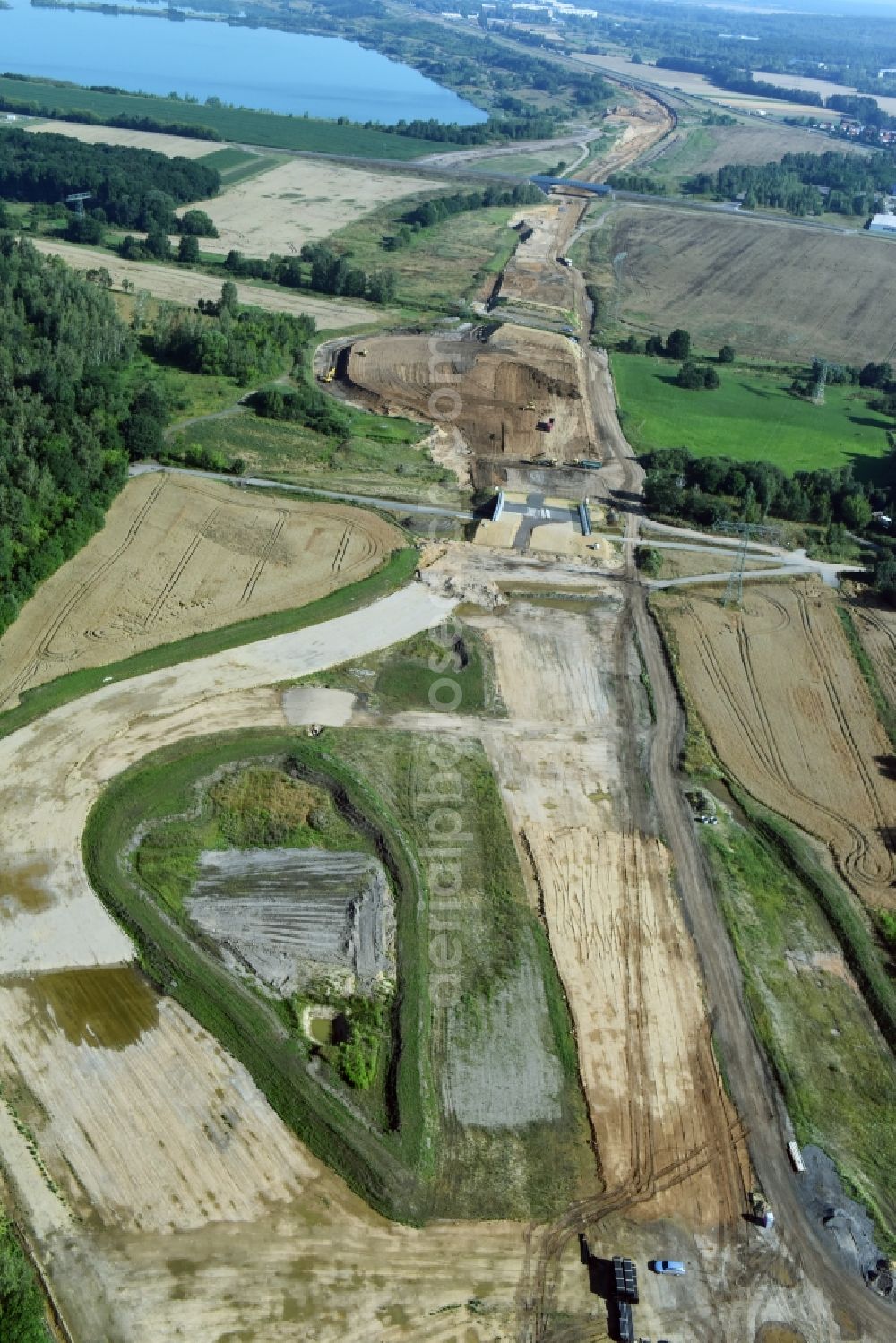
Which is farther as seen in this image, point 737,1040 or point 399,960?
point 399,960

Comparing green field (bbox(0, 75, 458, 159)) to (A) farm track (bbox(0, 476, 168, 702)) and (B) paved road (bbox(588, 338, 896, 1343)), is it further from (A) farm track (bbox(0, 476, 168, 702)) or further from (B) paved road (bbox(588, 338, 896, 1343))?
(B) paved road (bbox(588, 338, 896, 1343))

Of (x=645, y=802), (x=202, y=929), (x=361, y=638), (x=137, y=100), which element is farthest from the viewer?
(x=137, y=100)

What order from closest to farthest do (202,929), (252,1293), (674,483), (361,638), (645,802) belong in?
(252,1293) < (202,929) < (645,802) < (361,638) < (674,483)

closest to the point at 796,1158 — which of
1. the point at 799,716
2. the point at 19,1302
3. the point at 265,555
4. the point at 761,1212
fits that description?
the point at 761,1212

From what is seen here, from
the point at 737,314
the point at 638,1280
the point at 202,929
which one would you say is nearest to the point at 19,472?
the point at 202,929

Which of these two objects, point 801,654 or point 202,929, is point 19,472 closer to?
point 202,929

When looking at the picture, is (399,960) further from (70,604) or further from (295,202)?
(295,202)
